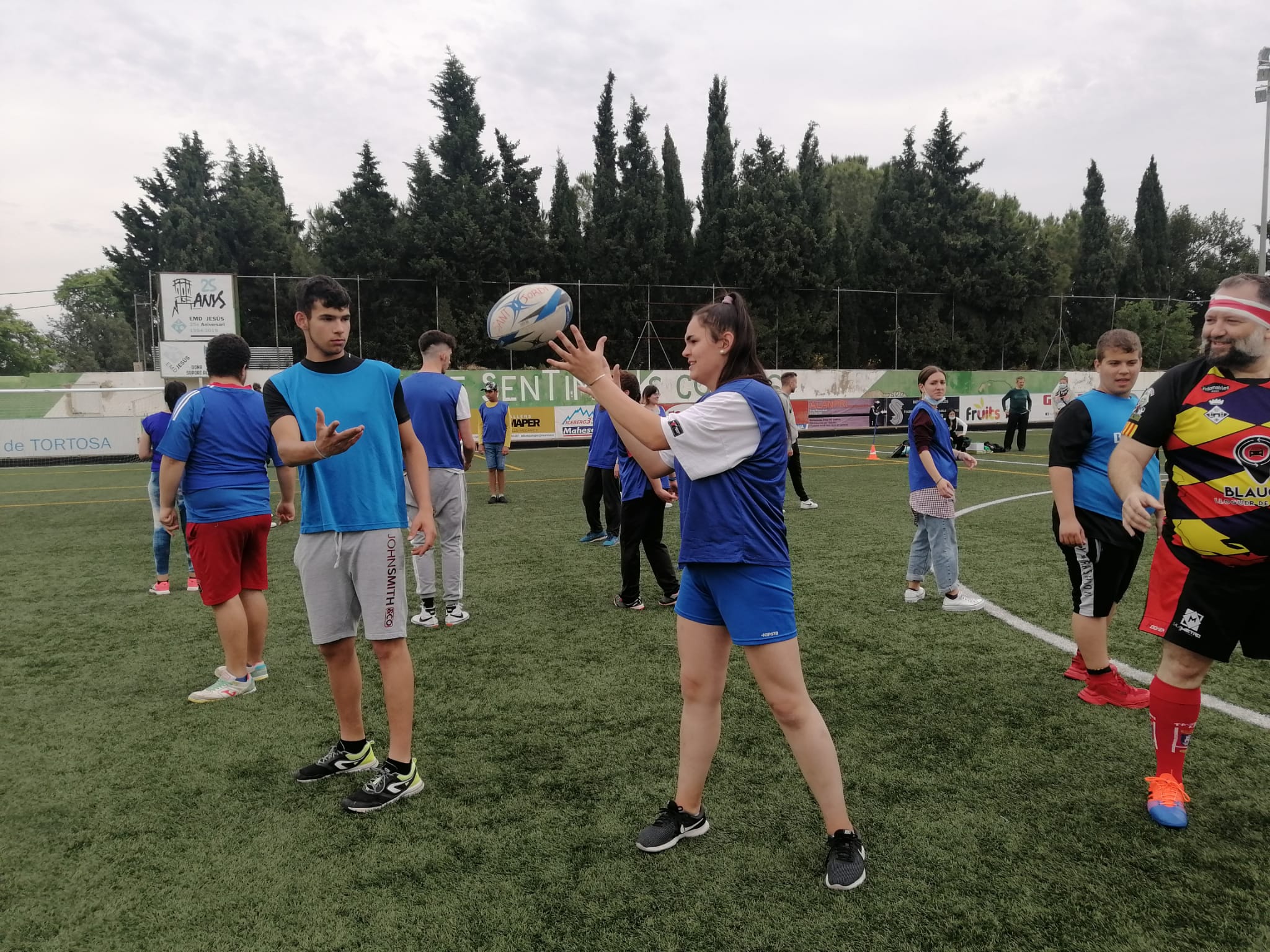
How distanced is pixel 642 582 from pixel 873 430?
22088mm

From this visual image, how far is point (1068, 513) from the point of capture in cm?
413

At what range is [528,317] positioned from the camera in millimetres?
8641

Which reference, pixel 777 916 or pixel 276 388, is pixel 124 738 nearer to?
pixel 276 388

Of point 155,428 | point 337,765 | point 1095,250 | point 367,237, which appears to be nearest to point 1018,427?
point 155,428

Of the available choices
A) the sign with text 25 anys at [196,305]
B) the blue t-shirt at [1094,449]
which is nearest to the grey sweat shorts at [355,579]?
the blue t-shirt at [1094,449]

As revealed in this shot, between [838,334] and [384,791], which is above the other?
[838,334]

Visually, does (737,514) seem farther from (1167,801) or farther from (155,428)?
(155,428)

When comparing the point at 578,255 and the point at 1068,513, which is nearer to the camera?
the point at 1068,513

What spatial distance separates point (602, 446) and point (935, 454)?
3.70 meters

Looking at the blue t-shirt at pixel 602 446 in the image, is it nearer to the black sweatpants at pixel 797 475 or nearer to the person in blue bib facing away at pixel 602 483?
the person in blue bib facing away at pixel 602 483

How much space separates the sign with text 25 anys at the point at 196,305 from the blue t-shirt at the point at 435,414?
1913cm

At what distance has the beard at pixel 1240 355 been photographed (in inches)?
108

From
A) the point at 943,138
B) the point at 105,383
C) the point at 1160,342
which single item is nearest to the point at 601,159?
the point at 943,138

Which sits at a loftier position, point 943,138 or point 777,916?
point 943,138
